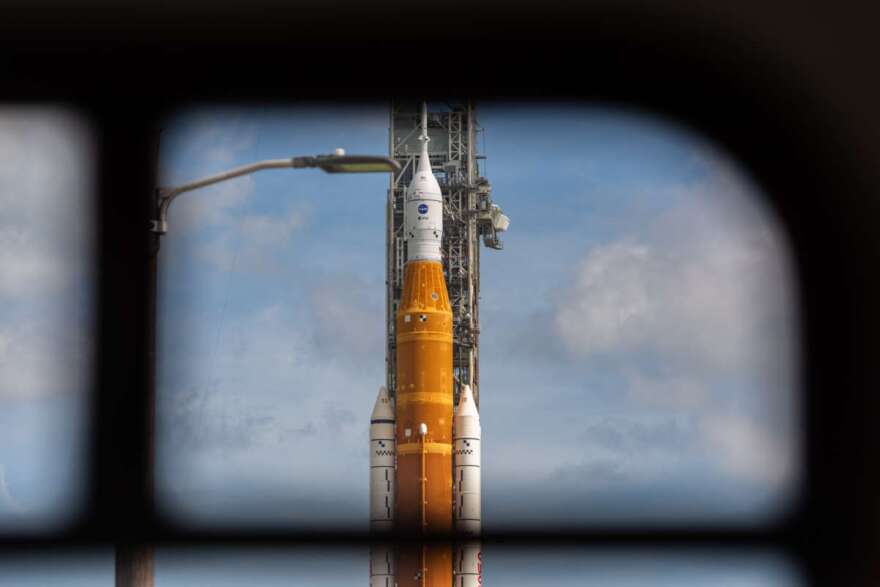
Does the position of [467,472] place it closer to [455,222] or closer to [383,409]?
[383,409]

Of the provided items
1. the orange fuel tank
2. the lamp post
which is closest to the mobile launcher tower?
the orange fuel tank

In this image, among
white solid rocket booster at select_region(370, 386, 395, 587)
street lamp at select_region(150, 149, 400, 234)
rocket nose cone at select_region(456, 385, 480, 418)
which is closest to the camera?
street lamp at select_region(150, 149, 400, 234)

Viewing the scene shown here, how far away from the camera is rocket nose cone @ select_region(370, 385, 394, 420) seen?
17844 mm

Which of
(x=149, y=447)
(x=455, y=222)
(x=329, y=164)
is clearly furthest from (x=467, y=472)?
(x=149, y=447)

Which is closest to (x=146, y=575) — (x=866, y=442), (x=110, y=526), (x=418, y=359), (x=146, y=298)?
(x=110, y=526)

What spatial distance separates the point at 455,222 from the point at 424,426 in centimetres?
297

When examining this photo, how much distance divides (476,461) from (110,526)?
1537 centimetres

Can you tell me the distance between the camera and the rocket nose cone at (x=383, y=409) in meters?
17.8

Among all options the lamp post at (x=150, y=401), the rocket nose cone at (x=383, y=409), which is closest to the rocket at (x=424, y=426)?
the rocket nose cone at (x=383, y=409)

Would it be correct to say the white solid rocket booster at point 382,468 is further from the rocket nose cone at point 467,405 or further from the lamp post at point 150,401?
the lamp post at point 150,401

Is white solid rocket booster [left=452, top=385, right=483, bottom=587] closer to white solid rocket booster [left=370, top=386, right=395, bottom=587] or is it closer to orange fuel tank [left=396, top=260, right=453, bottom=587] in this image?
orange fuel tank [left=396, top=260, right=453, bottom=587]

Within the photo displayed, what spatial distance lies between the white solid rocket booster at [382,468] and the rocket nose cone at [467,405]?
0.81 m

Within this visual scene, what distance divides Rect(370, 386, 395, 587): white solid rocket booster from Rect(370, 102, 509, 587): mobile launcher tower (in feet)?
0.04

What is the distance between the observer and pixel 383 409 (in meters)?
17.9
